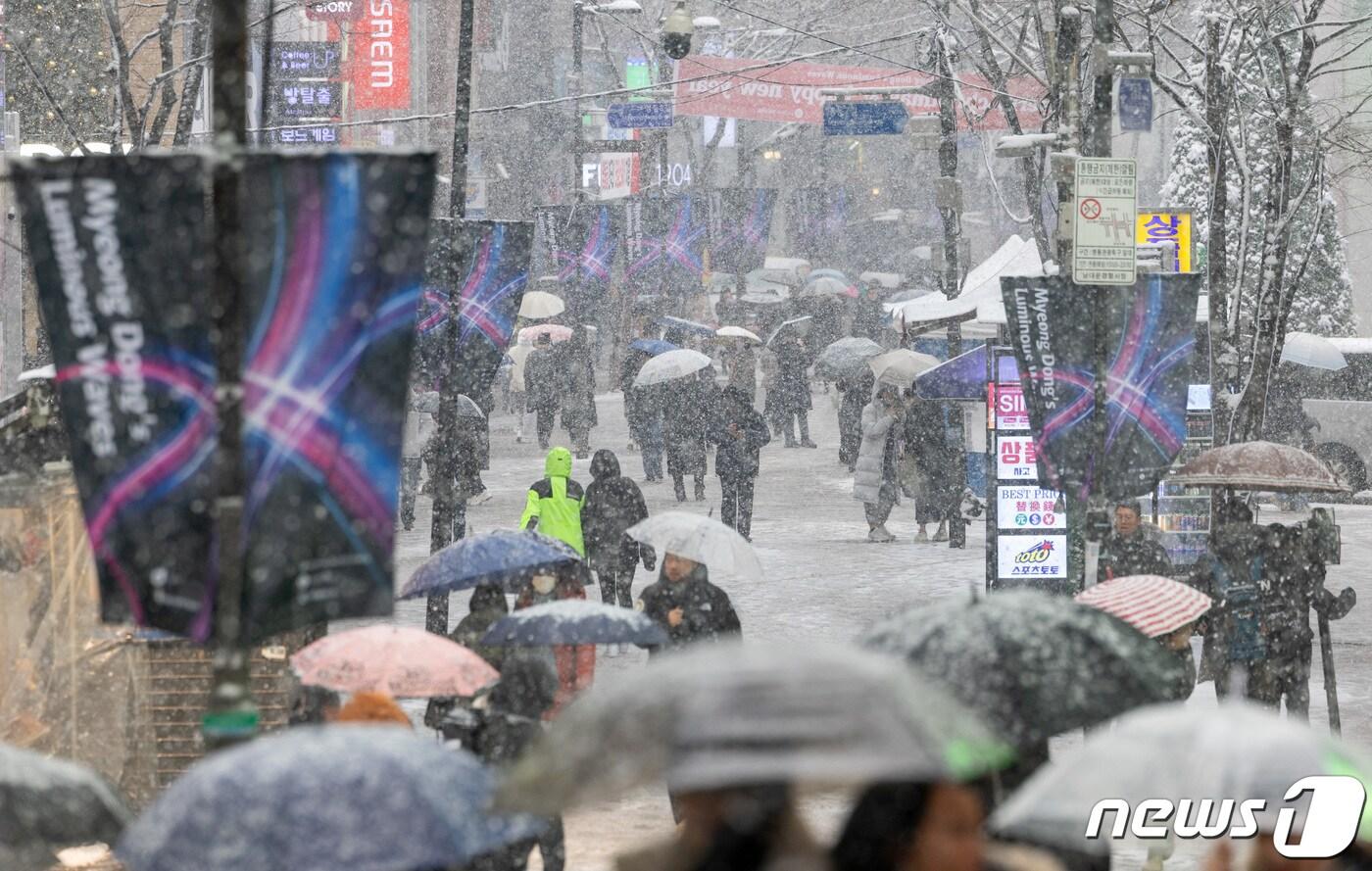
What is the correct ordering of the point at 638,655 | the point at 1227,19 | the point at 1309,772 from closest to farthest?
the point at 1309,772 → the point at 638,655 → the point at 1227,19

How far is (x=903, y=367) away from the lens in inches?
971

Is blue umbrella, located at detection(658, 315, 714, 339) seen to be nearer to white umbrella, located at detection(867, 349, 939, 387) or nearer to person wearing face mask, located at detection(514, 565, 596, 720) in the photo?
white umbrella, located at detection(867, 349, 939, 387)

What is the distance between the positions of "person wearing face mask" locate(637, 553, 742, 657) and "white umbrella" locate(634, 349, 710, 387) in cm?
1322

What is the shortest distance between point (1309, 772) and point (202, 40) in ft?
55.7

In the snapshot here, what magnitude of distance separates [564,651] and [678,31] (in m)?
15.7

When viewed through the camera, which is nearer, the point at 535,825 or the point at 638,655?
the point at 535,825

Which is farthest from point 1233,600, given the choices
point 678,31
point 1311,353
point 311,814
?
point 1311,353

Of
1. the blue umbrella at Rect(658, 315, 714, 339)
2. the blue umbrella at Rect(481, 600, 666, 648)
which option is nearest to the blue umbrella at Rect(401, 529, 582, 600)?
the blue umbrella at Rect(481, 600, 666, 648)

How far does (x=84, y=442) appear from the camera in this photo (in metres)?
6.61

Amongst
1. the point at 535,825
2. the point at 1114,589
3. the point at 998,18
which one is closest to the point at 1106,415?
the point at 1114,589

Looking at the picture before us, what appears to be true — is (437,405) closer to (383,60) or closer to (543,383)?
(543,383)

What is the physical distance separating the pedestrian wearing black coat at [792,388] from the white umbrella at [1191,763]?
83.1 ft

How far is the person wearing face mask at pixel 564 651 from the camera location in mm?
11781

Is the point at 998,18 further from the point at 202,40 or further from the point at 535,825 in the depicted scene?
the point at 535,825
